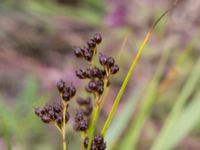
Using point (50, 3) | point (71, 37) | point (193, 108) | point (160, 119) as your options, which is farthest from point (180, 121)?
point (50, 3)

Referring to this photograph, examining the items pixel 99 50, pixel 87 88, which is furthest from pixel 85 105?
pixel 99 50

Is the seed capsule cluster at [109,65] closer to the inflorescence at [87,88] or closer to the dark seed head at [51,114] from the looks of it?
the inflorescence at [87,88]

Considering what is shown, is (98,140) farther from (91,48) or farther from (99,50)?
(99,50)

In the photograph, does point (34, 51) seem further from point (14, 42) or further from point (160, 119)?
point (160, 119)

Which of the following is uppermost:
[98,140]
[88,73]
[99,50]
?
[99,50]

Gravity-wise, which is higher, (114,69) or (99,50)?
(99,50)

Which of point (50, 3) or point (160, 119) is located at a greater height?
point (50, 3)

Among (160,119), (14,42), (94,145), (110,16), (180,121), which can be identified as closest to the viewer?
(94,145)

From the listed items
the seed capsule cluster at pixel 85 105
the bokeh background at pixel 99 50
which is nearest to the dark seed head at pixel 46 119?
the seed capsule cluster at pixel 85 105

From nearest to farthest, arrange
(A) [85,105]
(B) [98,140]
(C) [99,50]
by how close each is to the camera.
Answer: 1. (B) [98,140]
2. (A) [85,105]
3. (C) [99,50]
